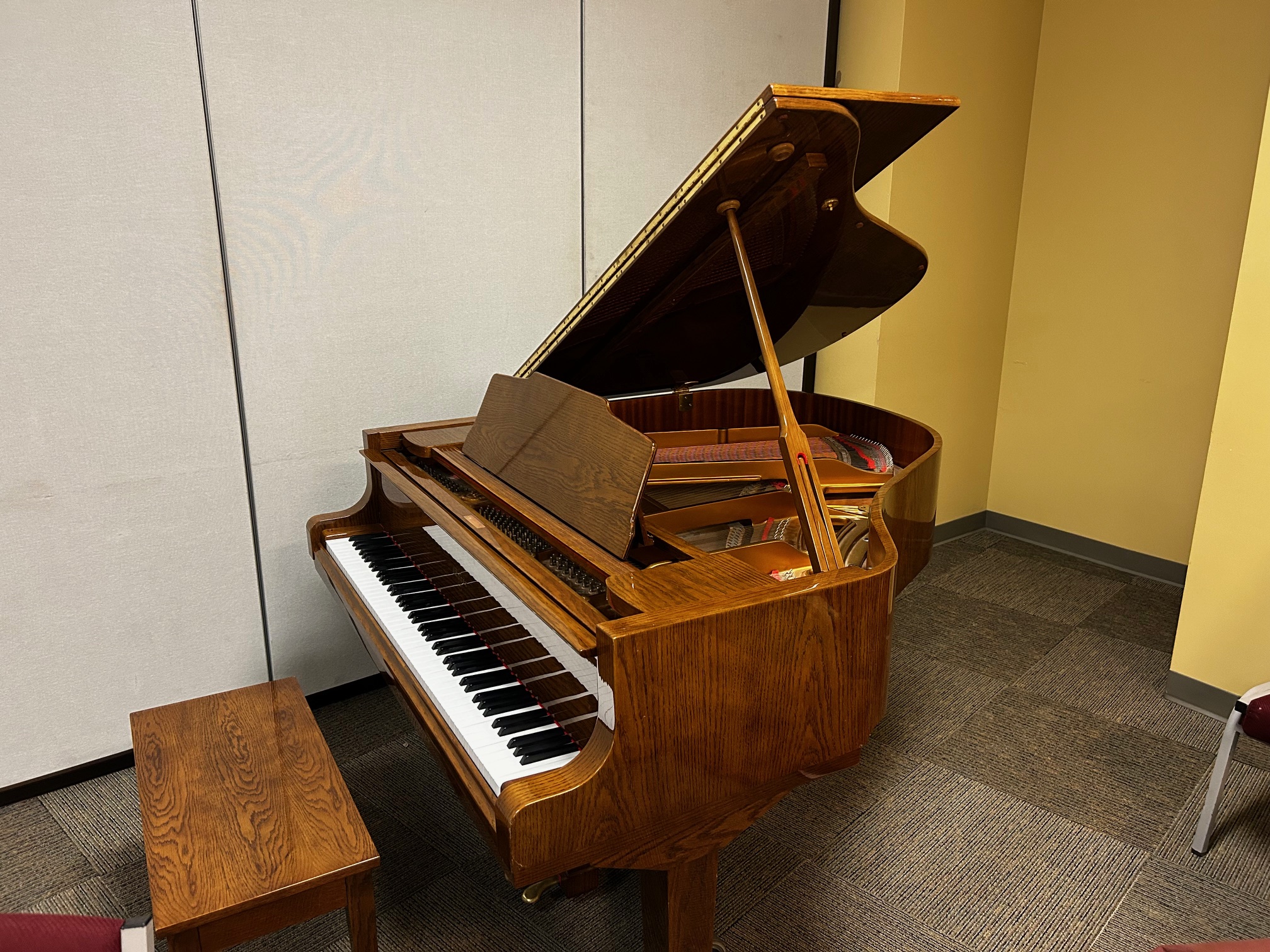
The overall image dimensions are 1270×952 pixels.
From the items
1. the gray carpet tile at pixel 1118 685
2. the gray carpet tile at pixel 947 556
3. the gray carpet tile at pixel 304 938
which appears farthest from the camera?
the gray carpet tile at pixel 947 556

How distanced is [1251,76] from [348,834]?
148 inches

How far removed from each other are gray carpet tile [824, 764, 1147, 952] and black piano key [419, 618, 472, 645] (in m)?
1.06

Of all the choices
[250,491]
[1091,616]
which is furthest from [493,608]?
[1091,616]

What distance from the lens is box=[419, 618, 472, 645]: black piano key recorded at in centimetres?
158

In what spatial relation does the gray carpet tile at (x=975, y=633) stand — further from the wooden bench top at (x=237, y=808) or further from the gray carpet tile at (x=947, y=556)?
the wooden bench top at (x=237, y=808)

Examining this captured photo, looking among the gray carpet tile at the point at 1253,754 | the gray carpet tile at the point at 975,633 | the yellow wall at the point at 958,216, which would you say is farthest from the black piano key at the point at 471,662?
the yellow wall at the point at 958,216

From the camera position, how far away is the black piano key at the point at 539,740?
1.23 m

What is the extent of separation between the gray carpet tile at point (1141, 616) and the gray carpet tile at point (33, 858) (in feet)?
10.7

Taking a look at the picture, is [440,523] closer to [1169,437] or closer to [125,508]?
[125,508]

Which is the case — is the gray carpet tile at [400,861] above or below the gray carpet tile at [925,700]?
above

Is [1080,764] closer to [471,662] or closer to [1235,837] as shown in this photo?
[1235,837]

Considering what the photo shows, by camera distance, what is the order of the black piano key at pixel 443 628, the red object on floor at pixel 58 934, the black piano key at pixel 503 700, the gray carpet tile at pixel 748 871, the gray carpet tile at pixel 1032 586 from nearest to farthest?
the red object on floor at pixel 58 934 < the black piano key at pixel 503 700 < the black piano key at pixel 443 628 < the gray carpet tile at pixel 748 871 < the gray carpet tile at pixel 1032 586

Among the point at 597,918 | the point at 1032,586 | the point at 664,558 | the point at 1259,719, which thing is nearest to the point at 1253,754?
the point at 1259,719

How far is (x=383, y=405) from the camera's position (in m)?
2.61
